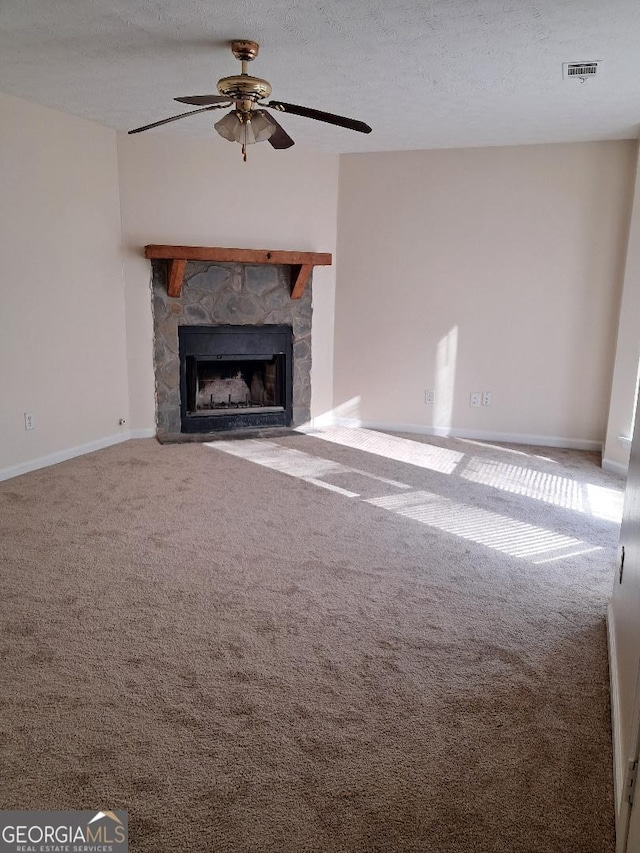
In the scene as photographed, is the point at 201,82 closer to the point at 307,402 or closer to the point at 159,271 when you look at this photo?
the point at 159,271

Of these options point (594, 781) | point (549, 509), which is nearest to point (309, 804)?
point (594, 781)

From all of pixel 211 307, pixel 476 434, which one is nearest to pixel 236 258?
pixel 211 307

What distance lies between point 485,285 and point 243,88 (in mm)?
3086

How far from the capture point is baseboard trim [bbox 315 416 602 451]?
5.39 m

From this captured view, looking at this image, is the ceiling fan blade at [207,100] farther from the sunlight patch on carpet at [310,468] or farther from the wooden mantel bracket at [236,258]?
the sunlight patch on carpet at [310,468]

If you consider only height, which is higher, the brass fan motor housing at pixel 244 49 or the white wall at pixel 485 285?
the brass fan motor housing at pixel 244 49

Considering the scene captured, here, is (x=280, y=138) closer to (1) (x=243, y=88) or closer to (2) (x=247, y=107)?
(2) (x=247, y=107)

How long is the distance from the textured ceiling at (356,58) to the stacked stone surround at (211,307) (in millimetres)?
1176

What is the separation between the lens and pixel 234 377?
19.1ft

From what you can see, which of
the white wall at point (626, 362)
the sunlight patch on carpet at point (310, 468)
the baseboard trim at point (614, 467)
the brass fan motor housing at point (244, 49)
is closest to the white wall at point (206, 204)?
the sunlight patch on carpet at point (310, 468)

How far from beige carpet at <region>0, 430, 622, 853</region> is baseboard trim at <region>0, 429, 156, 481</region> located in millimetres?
289

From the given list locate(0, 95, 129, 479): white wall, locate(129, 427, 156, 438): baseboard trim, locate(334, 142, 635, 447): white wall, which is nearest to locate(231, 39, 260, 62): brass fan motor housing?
locate(0, 95, 129, 479): white wall

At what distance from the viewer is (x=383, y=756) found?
1789 mm

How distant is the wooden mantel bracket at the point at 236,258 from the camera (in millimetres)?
4949
